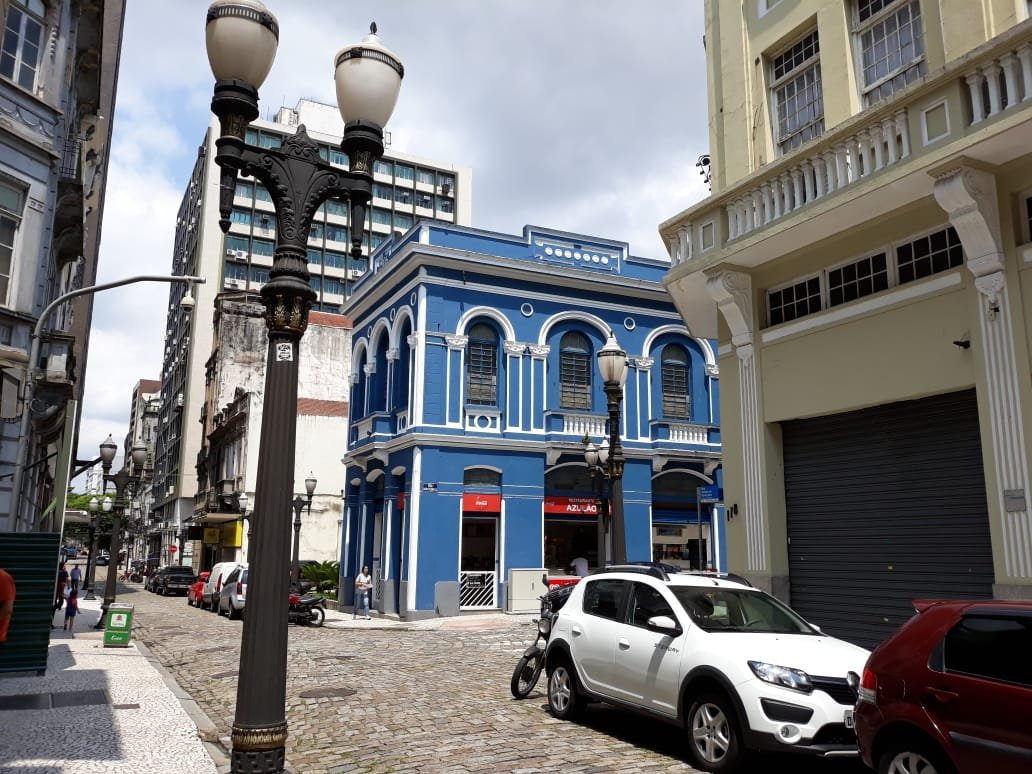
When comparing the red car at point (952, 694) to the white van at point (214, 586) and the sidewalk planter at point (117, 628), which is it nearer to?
the sidewalk planter at point (117, 628)

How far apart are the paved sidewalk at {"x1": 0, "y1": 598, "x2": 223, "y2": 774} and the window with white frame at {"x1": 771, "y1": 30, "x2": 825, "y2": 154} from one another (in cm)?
1112

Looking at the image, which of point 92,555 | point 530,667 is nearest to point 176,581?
point 92,555

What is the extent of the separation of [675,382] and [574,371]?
401 cm

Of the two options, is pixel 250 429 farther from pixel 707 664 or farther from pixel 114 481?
pixel 707 664

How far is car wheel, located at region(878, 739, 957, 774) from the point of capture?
17.4 feet

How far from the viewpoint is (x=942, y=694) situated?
538 centimetres

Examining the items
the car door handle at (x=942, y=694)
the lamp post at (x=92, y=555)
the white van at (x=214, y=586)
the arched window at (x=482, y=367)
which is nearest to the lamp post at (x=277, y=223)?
the car door handle at (x=942, y=694)

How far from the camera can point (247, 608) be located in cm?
514

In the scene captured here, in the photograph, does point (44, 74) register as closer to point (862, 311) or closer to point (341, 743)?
point (341, 743)

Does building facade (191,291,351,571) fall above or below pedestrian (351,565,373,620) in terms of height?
above

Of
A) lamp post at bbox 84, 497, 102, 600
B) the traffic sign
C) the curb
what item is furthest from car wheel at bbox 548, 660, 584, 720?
lamp post at bbox 84, 497, 102, 600

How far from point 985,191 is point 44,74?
15.1 metres

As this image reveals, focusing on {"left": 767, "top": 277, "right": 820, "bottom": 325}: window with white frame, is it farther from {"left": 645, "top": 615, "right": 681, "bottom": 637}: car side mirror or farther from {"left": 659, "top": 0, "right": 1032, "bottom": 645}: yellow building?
{"left": 645, "top": 615, "right": 681, "bottom": 637}: car side mirror

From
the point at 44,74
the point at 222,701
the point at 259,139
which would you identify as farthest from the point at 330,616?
the point at 259,139
